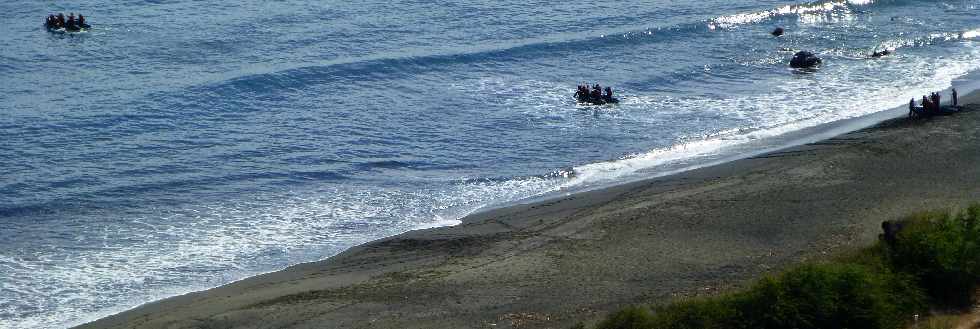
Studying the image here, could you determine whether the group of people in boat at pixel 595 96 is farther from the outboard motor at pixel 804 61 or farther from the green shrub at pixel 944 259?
the green shrub at pixel 944 259

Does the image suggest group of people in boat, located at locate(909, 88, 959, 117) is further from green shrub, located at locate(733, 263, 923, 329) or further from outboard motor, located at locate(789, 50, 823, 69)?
green shrub, located at locate(733, 263, 923, 329)

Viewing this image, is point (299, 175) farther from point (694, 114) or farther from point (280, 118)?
point (694, 114)

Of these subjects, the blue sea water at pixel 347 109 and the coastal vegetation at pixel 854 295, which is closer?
the coastal vegetation at pixel 854 295

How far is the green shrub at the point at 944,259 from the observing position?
18.2 metres

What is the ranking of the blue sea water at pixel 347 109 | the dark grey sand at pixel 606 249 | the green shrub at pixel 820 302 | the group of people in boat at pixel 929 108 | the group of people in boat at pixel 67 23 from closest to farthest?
the green shrub at pixel 820 302 → the dark grey sand at pixel 606 249 → the blue sea water at pixel 347 109 → the group of people in boat at pixel 929 108 → the group of people in boat at pixel 67 23

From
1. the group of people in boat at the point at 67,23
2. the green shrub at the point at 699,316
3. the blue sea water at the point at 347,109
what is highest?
the group of people in boat at the point at 67,23

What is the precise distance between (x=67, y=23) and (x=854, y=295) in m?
37.4

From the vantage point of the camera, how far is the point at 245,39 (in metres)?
45.2

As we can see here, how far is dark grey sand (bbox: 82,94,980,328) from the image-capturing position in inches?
791

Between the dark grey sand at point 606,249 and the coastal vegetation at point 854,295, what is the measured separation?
2286mm

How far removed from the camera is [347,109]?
3731 cm

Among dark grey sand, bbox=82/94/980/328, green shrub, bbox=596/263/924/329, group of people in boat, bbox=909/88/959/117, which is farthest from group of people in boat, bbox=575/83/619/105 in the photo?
green shrub, bbox=596/263/924/329

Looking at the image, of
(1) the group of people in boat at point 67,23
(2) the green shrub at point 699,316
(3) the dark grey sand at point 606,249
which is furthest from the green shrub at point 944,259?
(1) the group of people in boat at point 67,23

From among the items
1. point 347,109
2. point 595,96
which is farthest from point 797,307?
point 347,109
